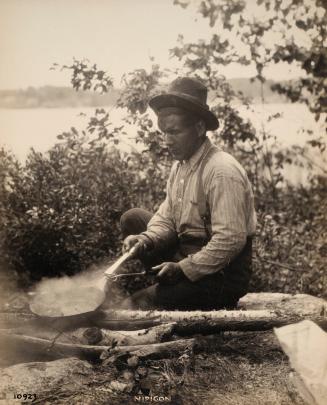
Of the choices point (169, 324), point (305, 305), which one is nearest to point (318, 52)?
point (305, 305)

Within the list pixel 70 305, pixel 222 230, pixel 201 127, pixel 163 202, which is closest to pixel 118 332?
pixel 70 305

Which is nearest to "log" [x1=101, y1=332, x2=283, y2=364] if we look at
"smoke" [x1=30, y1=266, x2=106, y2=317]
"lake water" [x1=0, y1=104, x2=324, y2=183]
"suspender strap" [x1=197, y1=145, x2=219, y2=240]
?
"smoke" [x1=30, y1=266, x2=106, y2=317]

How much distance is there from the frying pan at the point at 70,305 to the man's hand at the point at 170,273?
0.13 m

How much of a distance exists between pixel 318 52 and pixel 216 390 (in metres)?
1.89

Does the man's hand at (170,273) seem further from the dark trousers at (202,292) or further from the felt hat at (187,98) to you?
the felt hat at (187,98)

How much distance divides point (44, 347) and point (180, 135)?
108cm

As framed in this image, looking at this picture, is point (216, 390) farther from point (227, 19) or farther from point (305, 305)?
point (227, 19)

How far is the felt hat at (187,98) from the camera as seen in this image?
2.14m

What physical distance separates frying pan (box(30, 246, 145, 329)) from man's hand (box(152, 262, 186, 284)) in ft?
0.43

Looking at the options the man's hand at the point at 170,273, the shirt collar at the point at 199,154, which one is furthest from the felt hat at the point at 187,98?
the man's hand at the point at 170,273

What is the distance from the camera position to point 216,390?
182 centimetres

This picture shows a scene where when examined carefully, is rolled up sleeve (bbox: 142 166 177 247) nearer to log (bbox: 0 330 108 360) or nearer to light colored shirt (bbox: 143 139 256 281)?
light colored shirt (bbox: 143 139 256 281)

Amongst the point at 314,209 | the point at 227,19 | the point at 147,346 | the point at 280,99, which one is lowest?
the point at 147,346

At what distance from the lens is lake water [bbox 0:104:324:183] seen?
2.21 metres
